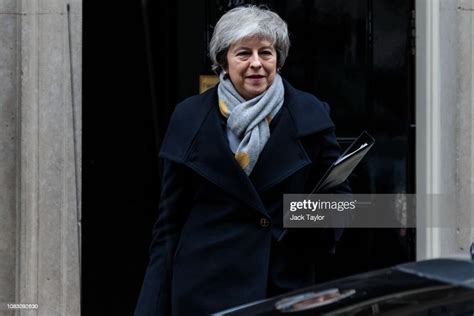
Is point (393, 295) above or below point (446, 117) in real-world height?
below

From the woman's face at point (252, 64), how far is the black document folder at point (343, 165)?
0.43 m

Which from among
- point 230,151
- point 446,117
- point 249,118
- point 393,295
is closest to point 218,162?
point 230,151

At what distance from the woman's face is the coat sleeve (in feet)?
1.25

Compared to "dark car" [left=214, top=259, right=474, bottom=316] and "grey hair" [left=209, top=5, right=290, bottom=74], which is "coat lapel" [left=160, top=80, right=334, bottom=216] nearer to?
"grey hair" [left=209, top=5, right=290, bottom=74]

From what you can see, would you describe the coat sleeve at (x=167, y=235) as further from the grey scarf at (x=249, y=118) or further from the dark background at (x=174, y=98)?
the dark background at (x=174, y=98)

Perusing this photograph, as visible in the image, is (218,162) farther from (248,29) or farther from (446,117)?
(446,117)

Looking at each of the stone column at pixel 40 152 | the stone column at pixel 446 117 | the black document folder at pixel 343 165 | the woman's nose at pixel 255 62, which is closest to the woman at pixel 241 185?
the woman's nose at pixel 255 62

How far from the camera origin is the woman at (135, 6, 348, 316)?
3.95 meters

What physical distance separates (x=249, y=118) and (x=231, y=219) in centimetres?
38

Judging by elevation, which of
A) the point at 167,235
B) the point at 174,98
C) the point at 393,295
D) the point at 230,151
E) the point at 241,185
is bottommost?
the point at 393,295

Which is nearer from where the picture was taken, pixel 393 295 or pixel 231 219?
pixel 393 295

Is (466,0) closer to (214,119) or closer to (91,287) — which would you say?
(91,287)

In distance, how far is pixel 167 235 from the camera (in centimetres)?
404

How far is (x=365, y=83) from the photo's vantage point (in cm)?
715
